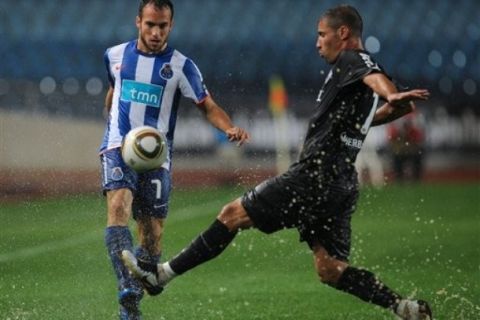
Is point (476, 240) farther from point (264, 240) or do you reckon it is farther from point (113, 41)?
point (113, 41)

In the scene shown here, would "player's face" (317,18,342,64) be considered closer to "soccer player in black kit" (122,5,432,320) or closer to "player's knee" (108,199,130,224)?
"soccer player in black kit" (122,5,432,320)

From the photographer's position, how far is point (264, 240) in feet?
42.6

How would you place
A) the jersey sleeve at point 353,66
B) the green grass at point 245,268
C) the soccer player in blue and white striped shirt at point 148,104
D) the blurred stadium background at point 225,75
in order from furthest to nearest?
the blurred stadium background at point 225,75
the green grass at point 245,268
the soccer player in blue and white striped shirt at point 148,104
the jersey sleeve at point 353,66

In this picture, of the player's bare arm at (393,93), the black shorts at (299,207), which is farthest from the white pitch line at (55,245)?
the player's bare arm at (393,93)

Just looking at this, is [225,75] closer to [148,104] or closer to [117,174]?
[148,104]

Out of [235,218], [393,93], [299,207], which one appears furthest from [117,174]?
[393,93]

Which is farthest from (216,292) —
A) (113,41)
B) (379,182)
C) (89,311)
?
(113,41)

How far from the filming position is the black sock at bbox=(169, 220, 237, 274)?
6828 mm

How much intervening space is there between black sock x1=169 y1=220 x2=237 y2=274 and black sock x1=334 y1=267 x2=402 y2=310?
74 centimetres

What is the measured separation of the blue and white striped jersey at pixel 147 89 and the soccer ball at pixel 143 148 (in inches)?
12.6

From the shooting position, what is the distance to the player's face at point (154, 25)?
7.41m

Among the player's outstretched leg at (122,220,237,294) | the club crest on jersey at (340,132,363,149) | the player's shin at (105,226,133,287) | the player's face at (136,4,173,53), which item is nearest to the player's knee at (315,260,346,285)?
the player's outstretched leg at (122,220,237,294)

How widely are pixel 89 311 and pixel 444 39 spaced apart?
69.5 feet

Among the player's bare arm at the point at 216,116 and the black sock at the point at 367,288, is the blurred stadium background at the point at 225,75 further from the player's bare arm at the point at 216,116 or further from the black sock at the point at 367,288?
the black sock at the point at 367,288
